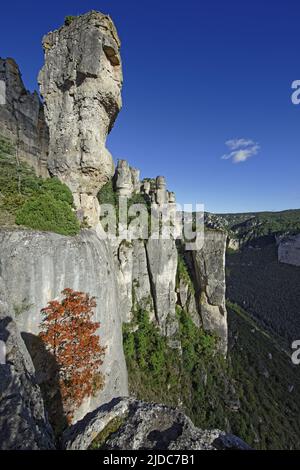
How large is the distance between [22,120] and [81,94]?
14.3ft

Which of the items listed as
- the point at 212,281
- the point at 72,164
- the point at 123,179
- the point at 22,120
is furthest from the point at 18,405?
the point at 123,179

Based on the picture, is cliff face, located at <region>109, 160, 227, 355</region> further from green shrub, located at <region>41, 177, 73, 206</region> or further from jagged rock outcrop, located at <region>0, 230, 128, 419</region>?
jagged rock outcrop, located at <region>0, 230, 128, 419</region>

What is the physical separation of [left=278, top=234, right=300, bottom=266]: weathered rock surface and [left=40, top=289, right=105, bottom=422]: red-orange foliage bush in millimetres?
90819

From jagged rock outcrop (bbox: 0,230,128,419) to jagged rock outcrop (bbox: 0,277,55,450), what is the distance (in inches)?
49.7

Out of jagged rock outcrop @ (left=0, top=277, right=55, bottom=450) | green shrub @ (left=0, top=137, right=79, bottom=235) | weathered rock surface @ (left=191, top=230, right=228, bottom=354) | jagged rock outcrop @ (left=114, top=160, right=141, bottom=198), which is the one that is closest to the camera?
jagged rock outcrop @ (left=0, top=277, right=55, bottom=450)

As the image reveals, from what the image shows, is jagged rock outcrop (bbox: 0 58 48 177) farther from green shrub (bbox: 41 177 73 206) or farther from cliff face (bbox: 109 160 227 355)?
cliff face (bbox: 109 160 227 355)

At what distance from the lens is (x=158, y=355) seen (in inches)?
1046

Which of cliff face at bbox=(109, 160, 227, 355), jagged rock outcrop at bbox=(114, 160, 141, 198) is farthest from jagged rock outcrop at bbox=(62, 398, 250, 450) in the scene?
jagged rock outcrop at bbox=(114, 160, 141, 198)

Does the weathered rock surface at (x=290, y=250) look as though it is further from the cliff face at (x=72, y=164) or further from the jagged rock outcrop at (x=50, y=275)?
the jagged rock outcrop at (x=50, y=275)

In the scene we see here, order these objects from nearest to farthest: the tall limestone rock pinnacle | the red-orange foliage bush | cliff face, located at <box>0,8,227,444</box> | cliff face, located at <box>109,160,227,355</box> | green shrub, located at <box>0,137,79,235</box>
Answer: cliff face, located at <box>0,8,227,444</box>, the red-orange foliage bush, green shrub, located at <box>0,137,79,235</box>, the tall limestone rock pinnacle, cliff face, located at <box>109,160,227,355</box>

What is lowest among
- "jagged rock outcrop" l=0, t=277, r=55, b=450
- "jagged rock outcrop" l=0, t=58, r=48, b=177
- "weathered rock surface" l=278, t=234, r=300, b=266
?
"weathered rock surface" l=278, t=234, r=300, b=266

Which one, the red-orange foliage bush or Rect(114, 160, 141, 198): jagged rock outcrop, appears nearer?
the red-orange foliage bush

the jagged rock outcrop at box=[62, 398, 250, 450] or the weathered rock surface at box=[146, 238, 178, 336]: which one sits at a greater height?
the jagged rock outcrop at box=[62, 398, 250, 450]

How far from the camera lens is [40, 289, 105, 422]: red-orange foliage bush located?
8938 mm
